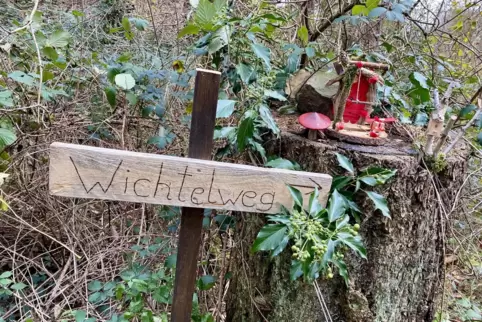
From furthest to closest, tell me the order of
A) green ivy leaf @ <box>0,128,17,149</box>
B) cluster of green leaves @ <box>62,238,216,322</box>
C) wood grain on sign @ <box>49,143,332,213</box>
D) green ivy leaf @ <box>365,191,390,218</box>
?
green ivy leaf @ <box>0,128,17,149</box>
cluster of green leaves @ <box>62,238,216,322</box>
green ivy leaf @ <box>365,191,390,218</box>
wood grain on sign @ <box>49,143,332,213</box>

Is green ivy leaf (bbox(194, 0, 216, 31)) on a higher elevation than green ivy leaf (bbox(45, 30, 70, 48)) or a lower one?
higher

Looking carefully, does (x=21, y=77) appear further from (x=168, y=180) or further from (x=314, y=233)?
(x=314, y=233)

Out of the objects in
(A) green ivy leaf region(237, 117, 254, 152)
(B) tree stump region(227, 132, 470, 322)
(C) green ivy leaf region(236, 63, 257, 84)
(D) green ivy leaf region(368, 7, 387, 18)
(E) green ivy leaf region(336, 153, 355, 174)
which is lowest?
(B) tree stump region(227, 132, 470, 322)

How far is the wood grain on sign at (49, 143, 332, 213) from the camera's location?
72 cm

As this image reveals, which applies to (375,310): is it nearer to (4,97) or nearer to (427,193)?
(427,193)

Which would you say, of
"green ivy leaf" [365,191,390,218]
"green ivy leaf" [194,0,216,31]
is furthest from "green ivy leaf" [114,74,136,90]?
"green ivy leaf" [365,191,390,218]

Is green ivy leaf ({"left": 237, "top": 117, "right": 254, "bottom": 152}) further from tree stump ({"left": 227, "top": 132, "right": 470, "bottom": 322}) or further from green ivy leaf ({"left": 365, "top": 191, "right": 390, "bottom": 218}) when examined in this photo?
green ivy leaf ({"left": 365, "top": 191, "right": 390, "bottom": 218})

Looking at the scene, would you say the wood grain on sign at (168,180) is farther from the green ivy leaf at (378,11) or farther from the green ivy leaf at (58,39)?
the green ivy leaf at (58,39)

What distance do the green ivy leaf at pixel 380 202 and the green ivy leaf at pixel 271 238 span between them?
0.27 m

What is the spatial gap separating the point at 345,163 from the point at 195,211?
42 cm

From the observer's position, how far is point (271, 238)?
2.84ft

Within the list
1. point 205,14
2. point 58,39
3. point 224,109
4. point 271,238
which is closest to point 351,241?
point 271,238

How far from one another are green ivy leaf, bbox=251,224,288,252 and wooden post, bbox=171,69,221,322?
158mm

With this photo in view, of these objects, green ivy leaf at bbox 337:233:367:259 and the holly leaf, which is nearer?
green ivy leaf at bbox 337:233:367:259
